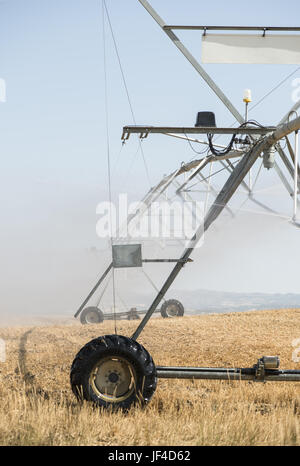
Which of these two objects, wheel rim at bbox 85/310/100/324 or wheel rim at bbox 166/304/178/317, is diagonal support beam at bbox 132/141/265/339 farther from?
wheel rim at bbox 166/304/178/317

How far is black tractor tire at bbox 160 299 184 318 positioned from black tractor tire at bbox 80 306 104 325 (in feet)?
9.24

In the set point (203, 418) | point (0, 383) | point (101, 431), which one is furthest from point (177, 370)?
point (0, 383)

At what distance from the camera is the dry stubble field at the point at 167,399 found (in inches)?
236

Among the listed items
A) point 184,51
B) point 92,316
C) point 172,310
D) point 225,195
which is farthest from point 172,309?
point 184,51

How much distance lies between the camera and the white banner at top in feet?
34.0

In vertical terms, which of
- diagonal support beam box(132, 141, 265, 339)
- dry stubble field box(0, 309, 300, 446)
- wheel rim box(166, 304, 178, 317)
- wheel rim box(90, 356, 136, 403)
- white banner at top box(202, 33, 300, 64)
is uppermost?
white banner at top box(202, 33, 300, 64)

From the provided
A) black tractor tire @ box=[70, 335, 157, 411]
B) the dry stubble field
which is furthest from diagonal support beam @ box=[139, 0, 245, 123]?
black tractor tire @ box=[70, 335, 157, 411]

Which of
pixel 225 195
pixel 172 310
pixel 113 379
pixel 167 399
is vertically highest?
pixel 225 195

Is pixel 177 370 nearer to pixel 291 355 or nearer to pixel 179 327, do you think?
pixel 291 355

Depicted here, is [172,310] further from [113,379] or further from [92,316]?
[113,379]

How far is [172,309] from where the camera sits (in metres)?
22.4

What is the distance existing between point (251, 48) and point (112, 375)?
7.01m
